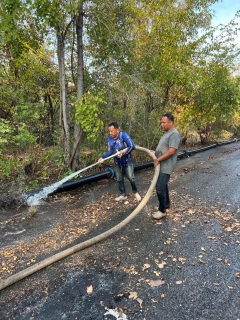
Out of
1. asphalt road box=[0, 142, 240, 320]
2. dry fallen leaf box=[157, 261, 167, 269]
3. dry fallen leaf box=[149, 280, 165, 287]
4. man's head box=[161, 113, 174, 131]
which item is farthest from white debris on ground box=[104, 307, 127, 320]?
man's head box=[161, 113, 174, 131]

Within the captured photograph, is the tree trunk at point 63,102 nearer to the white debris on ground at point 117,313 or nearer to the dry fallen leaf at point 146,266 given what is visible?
the dry fallen leaf at point 146,266

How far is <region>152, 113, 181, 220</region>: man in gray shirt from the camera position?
11.5 feet

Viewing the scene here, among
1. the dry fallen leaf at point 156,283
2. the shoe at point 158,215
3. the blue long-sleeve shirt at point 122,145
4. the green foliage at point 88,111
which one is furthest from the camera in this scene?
the green foliage at point 88,111

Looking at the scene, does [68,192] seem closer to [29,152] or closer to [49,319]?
[29,152]

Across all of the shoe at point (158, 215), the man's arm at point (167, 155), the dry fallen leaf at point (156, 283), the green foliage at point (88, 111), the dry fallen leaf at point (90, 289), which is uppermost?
the green foliage at point (88, 111)

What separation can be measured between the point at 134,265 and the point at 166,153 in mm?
1672

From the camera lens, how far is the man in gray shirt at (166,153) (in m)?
3.51

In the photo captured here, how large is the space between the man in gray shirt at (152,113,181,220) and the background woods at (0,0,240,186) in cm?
232

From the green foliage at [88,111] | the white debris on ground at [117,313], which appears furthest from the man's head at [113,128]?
the white debris on ground at [117,313]

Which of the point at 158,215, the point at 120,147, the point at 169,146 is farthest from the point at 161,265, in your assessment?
the point at 120,147

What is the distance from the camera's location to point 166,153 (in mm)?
3525

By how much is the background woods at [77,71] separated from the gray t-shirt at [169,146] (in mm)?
2313

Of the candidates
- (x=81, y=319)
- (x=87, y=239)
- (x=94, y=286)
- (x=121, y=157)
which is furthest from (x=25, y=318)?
(x=121, y=157)

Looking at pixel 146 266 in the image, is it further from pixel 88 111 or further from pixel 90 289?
pixel 88 111
